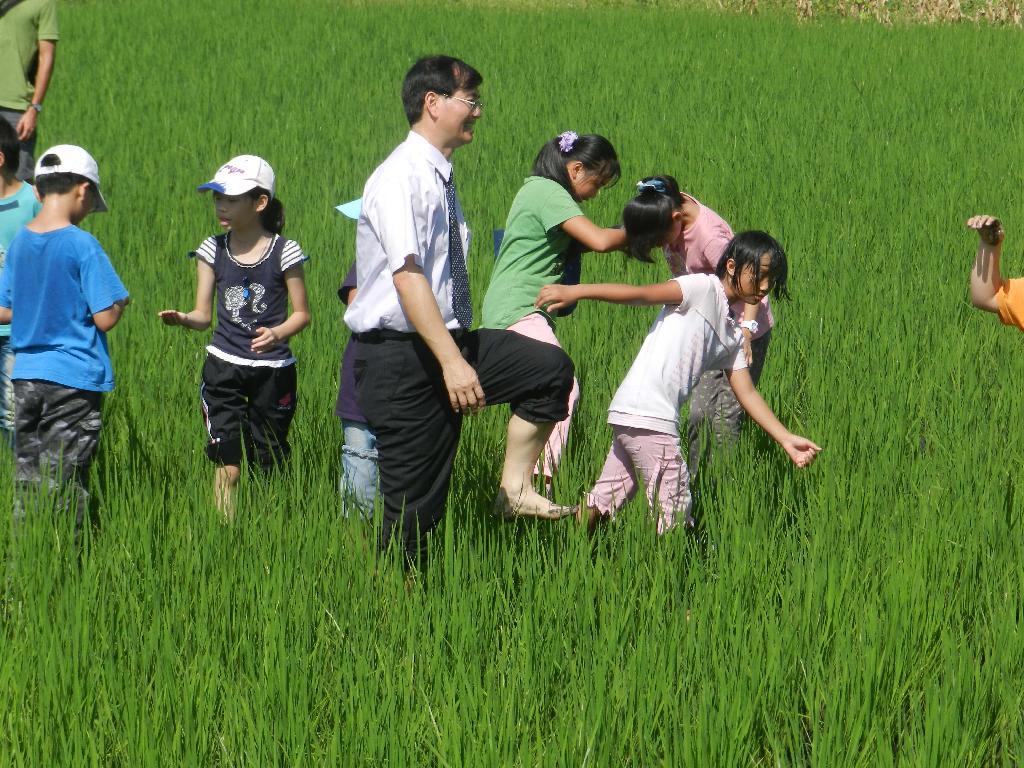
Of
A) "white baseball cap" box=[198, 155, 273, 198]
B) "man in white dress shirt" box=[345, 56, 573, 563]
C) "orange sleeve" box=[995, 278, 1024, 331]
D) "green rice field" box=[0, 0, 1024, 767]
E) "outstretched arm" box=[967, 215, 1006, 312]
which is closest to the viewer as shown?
"green rice field" box=[0, 0, 1024, 767]

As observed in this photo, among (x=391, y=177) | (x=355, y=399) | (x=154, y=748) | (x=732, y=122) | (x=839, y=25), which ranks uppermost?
(x=839, y=25)

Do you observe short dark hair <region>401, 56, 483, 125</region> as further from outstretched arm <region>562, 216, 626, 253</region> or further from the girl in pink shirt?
outstretched arm <region>562, 216, 626, 253</region>

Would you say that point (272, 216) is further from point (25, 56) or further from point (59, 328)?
point (25, 56)

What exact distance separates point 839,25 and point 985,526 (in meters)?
13.1

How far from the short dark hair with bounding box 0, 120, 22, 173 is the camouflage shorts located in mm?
803

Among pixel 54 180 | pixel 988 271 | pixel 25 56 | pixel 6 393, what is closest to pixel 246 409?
pixel 6 393

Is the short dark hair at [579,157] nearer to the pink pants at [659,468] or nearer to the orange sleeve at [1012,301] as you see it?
the pink pants at [659,468]

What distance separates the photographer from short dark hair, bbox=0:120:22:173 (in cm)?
373

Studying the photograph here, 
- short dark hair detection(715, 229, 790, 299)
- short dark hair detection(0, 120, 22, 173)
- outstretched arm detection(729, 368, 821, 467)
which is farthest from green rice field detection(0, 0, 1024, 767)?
short dark hair detection(0, 120, 22, 173)

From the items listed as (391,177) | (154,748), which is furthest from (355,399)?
(154,748)

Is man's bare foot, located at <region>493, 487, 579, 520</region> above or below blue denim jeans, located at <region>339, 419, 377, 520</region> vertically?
below

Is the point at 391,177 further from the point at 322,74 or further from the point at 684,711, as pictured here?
the point at 322,74

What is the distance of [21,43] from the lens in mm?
5973

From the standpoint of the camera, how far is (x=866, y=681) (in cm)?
234
